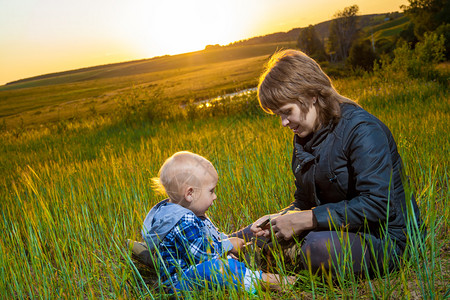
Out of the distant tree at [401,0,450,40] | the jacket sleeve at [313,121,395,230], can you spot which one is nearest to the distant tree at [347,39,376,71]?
the distant tree at [401,0,450,40]

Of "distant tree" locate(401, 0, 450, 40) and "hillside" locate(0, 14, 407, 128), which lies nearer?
"distant tree" locate(401, 0, 450, 40)

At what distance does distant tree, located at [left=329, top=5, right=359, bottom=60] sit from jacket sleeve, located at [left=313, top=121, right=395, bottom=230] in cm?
5085

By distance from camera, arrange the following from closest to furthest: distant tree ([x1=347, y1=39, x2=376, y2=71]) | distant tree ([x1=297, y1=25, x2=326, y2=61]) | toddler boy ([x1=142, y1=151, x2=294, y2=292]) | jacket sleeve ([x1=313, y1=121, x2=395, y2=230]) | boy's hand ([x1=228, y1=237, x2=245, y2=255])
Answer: jacket sleeve ([x1=313, y1=121, x2=395, y2=230]) < toddler boy ([x1=142, y1=151, x2=294, y2=292]) < boy's hand ([x1=228, y1=237, x2=245, y2=255]) < distant tree ([x1=347, y1=39, x2=376, y2=71]) < distant tree ([x1=297, y1=25, x2=326, y2=61])

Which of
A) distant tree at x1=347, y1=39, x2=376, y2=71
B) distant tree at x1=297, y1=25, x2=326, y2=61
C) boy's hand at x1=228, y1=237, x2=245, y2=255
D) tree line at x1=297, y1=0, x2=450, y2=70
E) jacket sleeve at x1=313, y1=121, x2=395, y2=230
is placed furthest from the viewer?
distant tree at x1=297, y1=25, x2=326, y2=61

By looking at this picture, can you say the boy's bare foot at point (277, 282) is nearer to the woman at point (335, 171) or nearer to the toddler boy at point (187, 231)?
the toddler boy at point (187, 231)

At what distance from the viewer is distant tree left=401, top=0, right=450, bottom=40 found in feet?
98.2

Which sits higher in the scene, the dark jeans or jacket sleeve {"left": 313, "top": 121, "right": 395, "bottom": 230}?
jacket sleeve {"left": 313, "top": 121, "right": 395, "bottom": 230}

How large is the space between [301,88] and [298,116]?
0.16 meters

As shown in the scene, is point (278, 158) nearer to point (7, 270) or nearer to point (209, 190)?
point (209, 190)

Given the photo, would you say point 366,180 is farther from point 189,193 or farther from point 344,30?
point 344,30

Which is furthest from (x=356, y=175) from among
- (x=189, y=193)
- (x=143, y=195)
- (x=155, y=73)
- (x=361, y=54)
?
(x=155, y=73)

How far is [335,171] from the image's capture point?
1.85 meters

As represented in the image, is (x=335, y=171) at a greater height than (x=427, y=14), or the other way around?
(x=427, y=14)

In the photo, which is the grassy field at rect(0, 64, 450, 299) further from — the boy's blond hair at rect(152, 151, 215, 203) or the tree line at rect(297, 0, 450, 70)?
the tree line at rect(297, 0, 450, 70)
